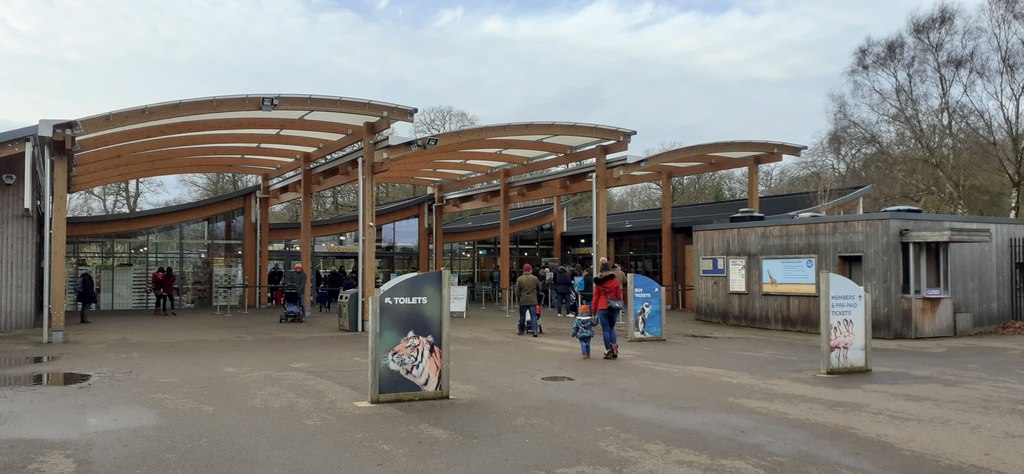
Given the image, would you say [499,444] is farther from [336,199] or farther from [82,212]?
[82,212]

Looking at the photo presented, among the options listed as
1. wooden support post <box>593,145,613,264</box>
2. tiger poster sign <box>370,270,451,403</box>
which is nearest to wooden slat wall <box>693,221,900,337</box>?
wooden support post <box>593,145,613,264</box>

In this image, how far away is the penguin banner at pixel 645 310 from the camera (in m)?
14.4

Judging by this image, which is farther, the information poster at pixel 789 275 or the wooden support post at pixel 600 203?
the wooden support post at pixel 600 203

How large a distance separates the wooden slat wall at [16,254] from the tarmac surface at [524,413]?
2.70 meters

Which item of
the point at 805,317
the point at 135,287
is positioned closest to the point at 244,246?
the point at 135,287

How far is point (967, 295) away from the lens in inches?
619

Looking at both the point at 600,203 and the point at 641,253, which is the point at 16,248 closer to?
the point at 600,203

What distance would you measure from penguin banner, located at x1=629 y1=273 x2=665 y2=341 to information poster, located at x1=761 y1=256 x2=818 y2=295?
12.4ft

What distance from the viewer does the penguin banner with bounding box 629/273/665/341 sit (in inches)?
568

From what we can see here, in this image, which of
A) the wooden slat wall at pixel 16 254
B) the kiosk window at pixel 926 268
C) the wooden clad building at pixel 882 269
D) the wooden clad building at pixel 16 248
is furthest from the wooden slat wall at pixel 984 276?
→ the wooden slat wall at pixel 16 254

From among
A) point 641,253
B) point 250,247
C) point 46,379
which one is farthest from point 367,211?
point 641,253

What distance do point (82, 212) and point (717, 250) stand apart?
4040 cm

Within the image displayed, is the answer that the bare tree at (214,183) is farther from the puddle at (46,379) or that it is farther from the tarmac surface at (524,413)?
the puddle at (46,379)

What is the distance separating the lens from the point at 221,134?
58.4 ft
